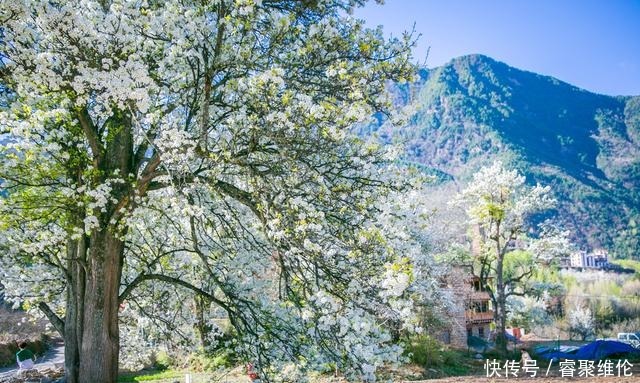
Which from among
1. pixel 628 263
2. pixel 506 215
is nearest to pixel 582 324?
pixel 506 215

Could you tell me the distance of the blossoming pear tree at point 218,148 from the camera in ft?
21.4

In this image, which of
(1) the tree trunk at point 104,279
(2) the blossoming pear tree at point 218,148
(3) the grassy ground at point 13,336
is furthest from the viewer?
(3) the grassy ground at point 13,336

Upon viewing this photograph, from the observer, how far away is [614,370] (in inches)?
971

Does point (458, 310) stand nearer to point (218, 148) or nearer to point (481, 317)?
point (481, 317)

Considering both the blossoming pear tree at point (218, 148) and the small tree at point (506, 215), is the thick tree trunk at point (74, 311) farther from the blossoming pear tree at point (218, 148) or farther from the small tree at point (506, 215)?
the small tree at point (506, 215)

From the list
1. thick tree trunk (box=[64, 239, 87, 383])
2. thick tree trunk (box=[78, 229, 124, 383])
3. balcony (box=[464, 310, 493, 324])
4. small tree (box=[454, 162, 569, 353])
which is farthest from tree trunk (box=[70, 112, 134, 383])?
balcony (box=[464, 310, 493, 324])

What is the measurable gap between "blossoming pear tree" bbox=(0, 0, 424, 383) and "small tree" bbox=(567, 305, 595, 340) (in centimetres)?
7002

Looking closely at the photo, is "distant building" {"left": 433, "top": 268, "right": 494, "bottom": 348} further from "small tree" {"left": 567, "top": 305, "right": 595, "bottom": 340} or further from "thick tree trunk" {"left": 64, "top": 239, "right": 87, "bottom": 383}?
"small tree" {"left": 567, "top": 305, "right": 595, "bottom": 340}

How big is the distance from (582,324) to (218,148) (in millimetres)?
72527

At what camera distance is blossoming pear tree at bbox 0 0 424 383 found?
653 cm

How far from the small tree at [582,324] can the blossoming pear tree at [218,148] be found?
70.0 metres

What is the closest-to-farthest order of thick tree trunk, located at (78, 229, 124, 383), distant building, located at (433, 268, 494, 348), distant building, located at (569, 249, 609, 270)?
thick tree trunk, located at (78, 229, 124, 383) → distant building, located at (433, 268, 494, 348) → distant building, located at (569, 249, 609, 270)

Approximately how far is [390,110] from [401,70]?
63 centimetres

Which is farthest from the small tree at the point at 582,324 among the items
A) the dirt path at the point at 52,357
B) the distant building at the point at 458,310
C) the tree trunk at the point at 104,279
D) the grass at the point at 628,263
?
the grass at the point at 628,263
